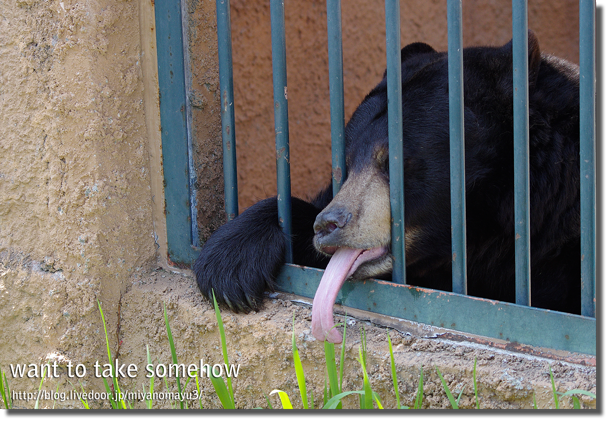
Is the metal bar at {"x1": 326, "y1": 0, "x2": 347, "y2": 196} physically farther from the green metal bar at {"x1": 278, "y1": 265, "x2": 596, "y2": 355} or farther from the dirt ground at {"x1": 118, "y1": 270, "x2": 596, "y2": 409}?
the dirt ground at {"x1": 118, "y1": 270, "x2": 596, "y2": 409}

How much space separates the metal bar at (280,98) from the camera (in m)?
2.21

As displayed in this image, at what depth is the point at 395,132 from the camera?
6.51 ft

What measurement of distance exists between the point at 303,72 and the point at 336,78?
7.16 feet

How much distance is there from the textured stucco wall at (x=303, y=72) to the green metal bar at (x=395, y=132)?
188 cm

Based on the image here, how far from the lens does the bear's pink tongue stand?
6.37 feet

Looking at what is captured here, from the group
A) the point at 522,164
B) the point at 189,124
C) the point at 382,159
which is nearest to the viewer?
the point at 522,164

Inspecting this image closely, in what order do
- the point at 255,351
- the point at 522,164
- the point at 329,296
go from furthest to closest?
the point at 255,351, the point at 329,296, the point at 522,164

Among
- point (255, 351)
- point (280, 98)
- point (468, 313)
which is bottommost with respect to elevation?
point (255, 351)

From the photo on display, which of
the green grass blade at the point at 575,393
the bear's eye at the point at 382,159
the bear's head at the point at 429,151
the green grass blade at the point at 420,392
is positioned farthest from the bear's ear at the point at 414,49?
the green grass blade at the point at 575,393

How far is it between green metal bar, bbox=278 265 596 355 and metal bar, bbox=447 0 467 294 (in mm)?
85

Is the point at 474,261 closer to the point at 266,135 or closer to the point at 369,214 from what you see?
the point at 369,214

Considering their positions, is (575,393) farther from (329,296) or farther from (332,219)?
(332,219)

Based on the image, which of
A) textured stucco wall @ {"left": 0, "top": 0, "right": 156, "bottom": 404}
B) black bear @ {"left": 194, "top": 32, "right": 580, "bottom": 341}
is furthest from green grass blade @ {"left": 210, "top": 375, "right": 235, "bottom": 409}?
textured stucco wall @ {"left": 0, "top": 0, "right": 156, "bottom": 404}

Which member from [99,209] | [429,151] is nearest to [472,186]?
[429,151]
